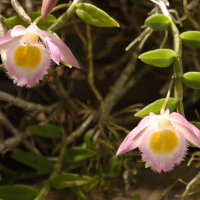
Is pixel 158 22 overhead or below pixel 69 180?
overhead

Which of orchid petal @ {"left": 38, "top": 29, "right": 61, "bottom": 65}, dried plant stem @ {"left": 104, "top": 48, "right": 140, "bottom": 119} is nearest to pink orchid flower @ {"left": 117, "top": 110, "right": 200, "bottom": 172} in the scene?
orchid petal @ {"left": 38, "top": 29, "right": 61, "bottom": 65}

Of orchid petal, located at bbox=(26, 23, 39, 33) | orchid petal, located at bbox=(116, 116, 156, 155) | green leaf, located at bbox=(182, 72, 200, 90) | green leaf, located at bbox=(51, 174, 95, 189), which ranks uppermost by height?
orchid petal, located at bbox=(26, 23, 39, 33)

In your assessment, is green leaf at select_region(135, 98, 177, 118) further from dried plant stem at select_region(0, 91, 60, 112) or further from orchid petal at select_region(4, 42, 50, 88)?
dried plant stem at select_region(0, 91, 60, 112)

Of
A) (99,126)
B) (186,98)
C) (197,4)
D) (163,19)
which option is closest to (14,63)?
(163,19)

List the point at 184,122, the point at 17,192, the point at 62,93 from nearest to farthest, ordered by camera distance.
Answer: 1. the point at 184,122
2. the point at 17,192
3. the point at 62,93

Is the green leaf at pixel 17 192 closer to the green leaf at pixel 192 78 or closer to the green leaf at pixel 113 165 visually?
the green leaf at pixel 113 165

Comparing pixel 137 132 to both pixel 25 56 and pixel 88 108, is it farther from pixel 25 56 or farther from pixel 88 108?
pixel 88 108

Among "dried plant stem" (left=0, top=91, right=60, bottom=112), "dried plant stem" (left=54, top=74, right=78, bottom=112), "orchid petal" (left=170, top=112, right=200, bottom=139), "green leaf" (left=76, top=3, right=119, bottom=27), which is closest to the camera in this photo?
"orchid petal" (left=170, top=112, right=200, bottom=139)

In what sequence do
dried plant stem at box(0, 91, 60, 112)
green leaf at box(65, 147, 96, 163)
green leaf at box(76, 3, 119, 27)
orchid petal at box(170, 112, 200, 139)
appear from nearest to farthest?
1. orchid petal at box(170, 112, 200, 139)
2. green leaf at box(76, 3, 119, 27)
3. dried plant stem at box(0, 91, 60, 112)
4. green leaf at box(65, 147, 96, 163)

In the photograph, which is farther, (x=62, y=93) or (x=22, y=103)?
(x=62, y=93)

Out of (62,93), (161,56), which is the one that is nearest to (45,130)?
(62,93)
